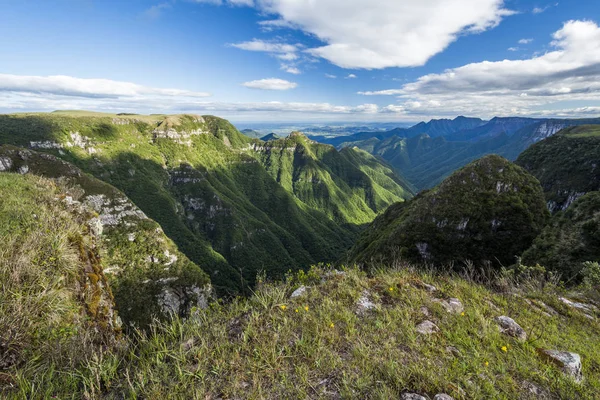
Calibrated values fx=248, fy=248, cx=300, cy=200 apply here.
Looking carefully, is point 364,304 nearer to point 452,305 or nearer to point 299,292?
Result: point 299,292

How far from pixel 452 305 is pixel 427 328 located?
5.24 ft

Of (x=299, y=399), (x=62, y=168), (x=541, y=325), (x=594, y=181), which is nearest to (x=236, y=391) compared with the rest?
(x=299, y=399)

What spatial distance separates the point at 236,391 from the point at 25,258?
5803mm

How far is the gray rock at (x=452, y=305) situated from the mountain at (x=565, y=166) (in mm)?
147252

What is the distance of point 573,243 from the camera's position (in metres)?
32.7

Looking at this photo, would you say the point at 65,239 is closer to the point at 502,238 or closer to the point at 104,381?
the point at 104,381

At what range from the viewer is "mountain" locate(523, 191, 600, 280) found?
93.8 feet

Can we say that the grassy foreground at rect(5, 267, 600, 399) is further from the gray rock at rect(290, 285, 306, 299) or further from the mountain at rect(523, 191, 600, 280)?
the mountain at rect(523, 191, 600, 280)

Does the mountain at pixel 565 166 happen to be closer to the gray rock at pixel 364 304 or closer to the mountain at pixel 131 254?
the gray rock at pixel 364 304

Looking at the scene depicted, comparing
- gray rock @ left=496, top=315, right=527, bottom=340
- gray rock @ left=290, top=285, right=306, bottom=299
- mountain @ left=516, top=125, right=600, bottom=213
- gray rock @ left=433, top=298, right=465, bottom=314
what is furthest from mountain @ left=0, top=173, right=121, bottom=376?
mountain @ left=516, top=125, right=600, bottom=213

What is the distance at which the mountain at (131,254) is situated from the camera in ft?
230

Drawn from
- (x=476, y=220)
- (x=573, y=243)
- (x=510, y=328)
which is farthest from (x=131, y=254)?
(x=476, y=220)

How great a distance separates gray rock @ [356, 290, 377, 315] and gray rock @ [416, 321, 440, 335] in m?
1.14

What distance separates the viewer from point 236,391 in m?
3.75
